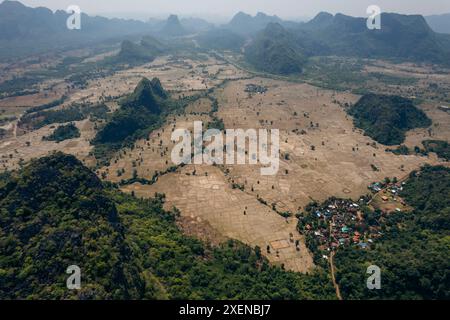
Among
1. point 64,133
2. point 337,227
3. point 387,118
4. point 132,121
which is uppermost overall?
point 387,118

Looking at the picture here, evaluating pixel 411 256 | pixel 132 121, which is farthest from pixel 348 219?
pixel 132 121

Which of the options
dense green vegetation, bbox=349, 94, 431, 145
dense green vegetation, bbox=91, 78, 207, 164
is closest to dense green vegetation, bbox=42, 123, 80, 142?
dense green vegetation, bbox=91, 78, 207, 164

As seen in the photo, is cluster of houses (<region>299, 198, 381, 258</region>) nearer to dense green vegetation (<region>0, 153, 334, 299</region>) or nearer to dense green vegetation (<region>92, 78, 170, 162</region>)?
dense green vegetation (<region>0, 153, 334, 299</region>)

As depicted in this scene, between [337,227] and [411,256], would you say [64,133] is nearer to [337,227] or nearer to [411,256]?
[337,227]

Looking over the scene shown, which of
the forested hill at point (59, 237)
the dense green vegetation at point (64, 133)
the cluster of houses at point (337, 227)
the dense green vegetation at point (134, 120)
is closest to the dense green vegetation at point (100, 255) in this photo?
the forested hill at point (59, 237)

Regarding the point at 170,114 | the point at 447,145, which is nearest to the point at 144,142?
the point at 170,114

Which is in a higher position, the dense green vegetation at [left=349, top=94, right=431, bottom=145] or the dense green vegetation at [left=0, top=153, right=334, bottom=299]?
the dense green vegetation at [left=349, top=94, right=431, bottom=145]
